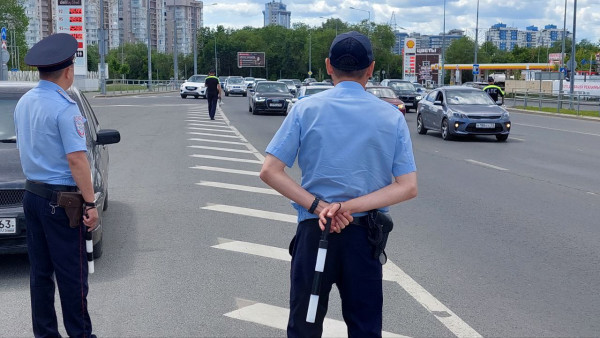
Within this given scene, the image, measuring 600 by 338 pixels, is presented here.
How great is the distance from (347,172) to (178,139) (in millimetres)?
17260

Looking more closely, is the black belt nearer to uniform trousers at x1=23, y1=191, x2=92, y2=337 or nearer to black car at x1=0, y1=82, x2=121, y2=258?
uniform trousers at x1=23, y1=191, x2=92, y2=337

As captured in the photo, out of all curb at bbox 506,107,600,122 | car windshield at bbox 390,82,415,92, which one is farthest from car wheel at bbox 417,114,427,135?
car windshield at bbox 390,82,415,92

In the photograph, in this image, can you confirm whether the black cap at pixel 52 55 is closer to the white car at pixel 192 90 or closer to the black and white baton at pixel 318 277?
the black and white baton at pixel 318 277

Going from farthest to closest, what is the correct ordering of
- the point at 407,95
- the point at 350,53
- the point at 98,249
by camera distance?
the point at 407,95 < the point at 98,249 < the point at 350,53

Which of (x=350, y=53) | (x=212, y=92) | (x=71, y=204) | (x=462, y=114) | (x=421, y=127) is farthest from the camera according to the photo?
(x=212, y=92)

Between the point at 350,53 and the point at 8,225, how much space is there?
4146 mm

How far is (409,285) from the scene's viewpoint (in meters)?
6.41

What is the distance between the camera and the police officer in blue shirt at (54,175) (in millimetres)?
4480

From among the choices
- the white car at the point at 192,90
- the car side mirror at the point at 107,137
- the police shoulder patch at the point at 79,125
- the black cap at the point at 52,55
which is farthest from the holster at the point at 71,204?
the white car at the point at 192,90

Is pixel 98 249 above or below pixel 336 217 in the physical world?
below

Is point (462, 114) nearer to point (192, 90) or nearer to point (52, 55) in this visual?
point (52, 55)

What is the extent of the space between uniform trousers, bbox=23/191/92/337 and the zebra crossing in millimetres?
1245

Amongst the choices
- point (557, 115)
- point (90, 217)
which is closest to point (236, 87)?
point (557, 115)

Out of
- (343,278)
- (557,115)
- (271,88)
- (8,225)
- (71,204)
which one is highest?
(71,204)
